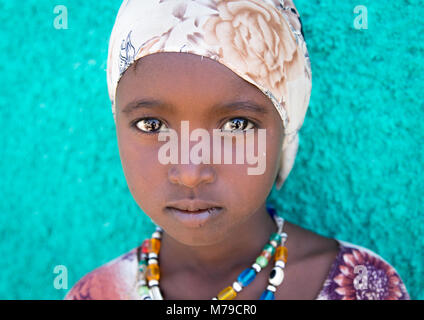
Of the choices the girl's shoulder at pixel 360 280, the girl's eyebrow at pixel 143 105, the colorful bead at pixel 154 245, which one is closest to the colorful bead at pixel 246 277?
the girl's shoulder at pixel 360 280

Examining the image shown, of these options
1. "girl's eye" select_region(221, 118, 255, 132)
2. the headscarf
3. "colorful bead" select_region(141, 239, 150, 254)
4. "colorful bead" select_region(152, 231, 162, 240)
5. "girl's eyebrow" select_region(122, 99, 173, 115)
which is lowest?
"colorful bead" select_region(141, 239, 150, 254)

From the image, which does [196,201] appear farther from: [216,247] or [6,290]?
[6,290]

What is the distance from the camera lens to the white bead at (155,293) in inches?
51.8

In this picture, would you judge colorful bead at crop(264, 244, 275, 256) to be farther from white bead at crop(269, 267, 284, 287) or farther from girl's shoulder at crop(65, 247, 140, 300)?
Answer: girl's shoulder at crop(65, 247, 140, 300)

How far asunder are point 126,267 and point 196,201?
53cm

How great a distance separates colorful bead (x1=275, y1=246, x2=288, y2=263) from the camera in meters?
1.27

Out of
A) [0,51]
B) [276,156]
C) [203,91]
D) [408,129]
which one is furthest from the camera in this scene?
[0,51]

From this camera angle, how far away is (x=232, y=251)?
51.3 inches

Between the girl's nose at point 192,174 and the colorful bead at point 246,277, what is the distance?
39 centimetres

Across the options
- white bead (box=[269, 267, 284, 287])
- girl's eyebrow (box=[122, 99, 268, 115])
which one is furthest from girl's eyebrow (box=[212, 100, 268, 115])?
white bead (box=[269, 267, 284, 287])

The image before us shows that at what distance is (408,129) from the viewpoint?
137cm

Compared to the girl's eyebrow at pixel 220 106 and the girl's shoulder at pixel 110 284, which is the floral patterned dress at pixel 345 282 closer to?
the girl's shoulder at pixel 110 284

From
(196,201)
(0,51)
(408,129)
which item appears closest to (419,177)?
(408,129)

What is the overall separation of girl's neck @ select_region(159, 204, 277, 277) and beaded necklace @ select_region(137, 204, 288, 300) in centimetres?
3
